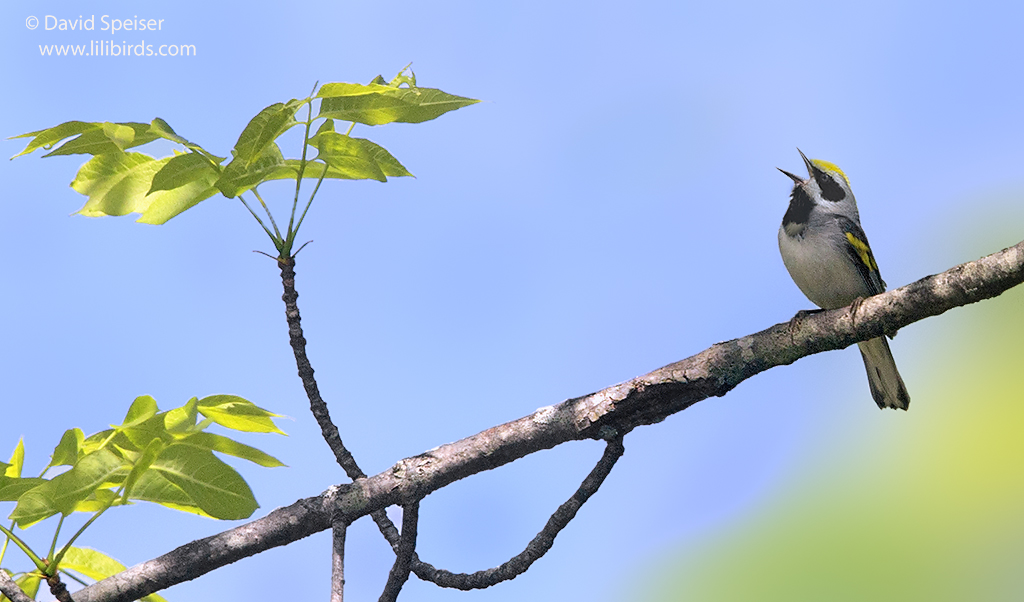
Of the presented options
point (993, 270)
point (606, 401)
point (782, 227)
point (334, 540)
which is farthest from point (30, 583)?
point (782, 227)

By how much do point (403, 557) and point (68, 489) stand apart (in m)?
1.32

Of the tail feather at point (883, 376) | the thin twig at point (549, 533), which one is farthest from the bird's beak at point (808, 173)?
the thin twig at point (549, 533)

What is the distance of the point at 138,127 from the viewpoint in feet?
10.1

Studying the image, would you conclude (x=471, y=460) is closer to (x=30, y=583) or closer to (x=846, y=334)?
(x=846, y=334)

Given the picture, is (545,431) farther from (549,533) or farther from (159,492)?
(159,492)

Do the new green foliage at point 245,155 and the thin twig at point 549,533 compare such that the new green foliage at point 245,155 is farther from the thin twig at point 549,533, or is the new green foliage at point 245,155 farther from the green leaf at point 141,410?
the thin twig at point 549,533

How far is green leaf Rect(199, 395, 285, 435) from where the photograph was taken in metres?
3.06

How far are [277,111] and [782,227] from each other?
3461 millimetres

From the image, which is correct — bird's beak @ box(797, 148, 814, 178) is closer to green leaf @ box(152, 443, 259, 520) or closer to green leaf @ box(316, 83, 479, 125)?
green leaf @ box(316, 83, 479, 125)

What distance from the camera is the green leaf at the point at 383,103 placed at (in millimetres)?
2902

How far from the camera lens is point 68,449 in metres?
2.96

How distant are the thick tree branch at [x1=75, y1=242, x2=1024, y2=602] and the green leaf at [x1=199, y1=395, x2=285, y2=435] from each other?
1.57 feet

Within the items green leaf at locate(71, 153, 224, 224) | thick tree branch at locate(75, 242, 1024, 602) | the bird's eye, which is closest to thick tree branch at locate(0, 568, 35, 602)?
thick tree branch at locate(75, 242, 1024, 602)

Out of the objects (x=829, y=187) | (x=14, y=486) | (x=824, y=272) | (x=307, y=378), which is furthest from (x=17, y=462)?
(x=829, y=187)
